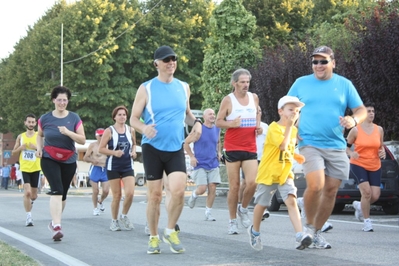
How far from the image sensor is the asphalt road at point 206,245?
344 inches

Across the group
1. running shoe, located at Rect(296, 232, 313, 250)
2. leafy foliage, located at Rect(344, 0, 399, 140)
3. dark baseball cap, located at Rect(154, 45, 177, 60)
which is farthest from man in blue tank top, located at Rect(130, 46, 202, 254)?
leafy foliage, located at Rect(344, 0, 399, 140)

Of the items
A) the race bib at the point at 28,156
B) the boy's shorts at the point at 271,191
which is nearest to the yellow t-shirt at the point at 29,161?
the race bib at the point at 28,156

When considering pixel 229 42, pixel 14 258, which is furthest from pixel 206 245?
pixel 229 42

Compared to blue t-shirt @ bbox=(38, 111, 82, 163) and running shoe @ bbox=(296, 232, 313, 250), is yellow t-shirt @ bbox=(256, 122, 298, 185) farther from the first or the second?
blue t-shirt @ bbox=(38, 111, 82, 163)

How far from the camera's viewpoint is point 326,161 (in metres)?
9.58

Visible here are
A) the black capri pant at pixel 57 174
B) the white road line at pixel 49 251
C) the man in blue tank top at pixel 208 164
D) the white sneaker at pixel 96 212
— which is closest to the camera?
the white road line at pixel 49 251

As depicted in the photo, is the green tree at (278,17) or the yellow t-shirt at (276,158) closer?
the yellow t-shirt at (276,158)

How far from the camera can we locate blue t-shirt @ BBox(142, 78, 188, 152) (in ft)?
31.2

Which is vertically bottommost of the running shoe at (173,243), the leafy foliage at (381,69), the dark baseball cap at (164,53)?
the running shoe at (173,243)

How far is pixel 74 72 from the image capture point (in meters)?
55.6

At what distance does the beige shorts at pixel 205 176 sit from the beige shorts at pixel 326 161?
6.29 metres

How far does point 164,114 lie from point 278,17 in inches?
1796

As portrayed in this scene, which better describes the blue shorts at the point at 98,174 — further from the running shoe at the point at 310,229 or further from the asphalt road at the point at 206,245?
the running shoe at the point at 310,229

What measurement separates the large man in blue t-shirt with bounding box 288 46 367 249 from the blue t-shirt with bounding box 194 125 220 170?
6274 mm
